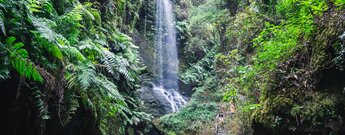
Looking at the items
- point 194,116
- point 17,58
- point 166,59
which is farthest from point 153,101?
point 17,58

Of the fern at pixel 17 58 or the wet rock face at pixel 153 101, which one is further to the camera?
the wet rock face at pixel 153 101

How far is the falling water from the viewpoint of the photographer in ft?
45.0

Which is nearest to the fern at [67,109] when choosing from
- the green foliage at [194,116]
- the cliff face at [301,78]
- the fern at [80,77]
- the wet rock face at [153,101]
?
the fern at [80,77]

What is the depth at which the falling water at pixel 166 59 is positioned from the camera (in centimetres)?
1370

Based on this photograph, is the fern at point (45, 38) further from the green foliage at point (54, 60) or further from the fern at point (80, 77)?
the fern at point (80, 77)

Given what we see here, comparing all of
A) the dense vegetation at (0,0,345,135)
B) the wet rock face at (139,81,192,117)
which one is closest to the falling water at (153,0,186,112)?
the wet rock face at (139,81,192,117)

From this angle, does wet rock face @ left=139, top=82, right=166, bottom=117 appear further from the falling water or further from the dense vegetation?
the dense vegetation

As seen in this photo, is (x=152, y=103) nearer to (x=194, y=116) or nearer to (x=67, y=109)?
(x=194, y=116)

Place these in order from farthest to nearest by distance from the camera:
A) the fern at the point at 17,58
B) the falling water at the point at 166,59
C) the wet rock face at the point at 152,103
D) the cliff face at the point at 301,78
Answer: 1. the falling water at the point at 166,59
2. the wet rock face at the point at 152,103
3. the cliff face at the point at 301,78
4. the fern at the point at 17,58

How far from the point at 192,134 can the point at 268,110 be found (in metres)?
6.63

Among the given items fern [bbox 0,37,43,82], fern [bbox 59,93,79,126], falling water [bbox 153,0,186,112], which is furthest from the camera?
falling water [bbox 153,0,186,112]

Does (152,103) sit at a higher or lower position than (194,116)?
higher

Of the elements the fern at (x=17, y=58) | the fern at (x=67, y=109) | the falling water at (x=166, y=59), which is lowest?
the falling water at (x=166, y=59)

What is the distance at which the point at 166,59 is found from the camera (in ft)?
53.0
